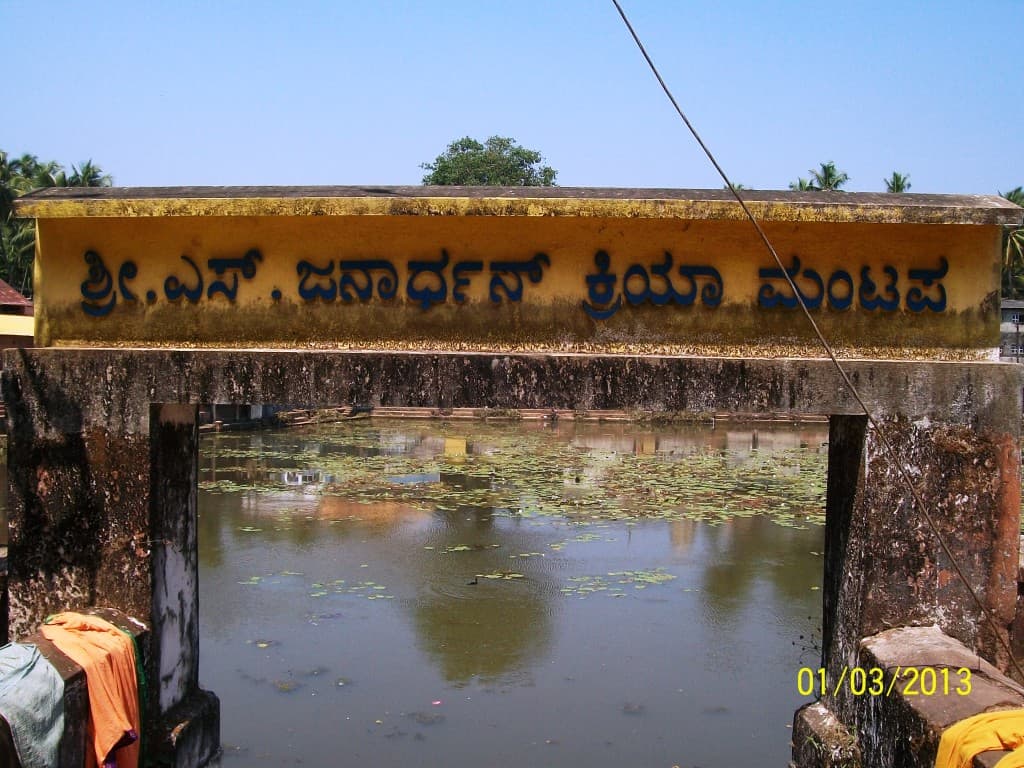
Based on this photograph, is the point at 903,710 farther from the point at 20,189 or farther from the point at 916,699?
the point at 20,189

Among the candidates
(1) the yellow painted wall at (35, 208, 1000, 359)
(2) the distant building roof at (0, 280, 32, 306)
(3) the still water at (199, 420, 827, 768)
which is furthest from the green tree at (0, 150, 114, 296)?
(1) the yellow painted wall at (35, 208, 1000, 359)

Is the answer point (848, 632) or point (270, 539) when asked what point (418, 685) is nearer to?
point (848, 632)

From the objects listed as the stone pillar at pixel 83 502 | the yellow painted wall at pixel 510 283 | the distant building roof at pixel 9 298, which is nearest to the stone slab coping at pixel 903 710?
the yellow painted wall at pixel 510 283

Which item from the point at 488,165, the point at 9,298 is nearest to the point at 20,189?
the point at 9,298

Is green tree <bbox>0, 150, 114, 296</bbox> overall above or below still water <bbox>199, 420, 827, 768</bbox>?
above

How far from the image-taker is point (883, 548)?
3688mm

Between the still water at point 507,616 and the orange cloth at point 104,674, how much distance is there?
103 inches

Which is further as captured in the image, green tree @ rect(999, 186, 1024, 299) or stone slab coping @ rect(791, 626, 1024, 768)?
green tree @ rect(999, 186, 1024, 299)

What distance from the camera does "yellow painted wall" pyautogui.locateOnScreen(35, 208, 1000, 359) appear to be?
3.88 metres

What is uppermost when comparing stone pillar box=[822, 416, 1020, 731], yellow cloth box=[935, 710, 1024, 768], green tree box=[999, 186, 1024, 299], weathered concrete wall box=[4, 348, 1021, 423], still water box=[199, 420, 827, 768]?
green tree box=[999, 186, 1024, 299]

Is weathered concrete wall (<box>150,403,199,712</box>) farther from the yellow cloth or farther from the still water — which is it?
the yellow cloth

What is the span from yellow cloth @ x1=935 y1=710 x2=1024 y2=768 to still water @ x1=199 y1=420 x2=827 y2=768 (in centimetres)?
359

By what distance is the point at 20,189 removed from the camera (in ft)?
98.6
